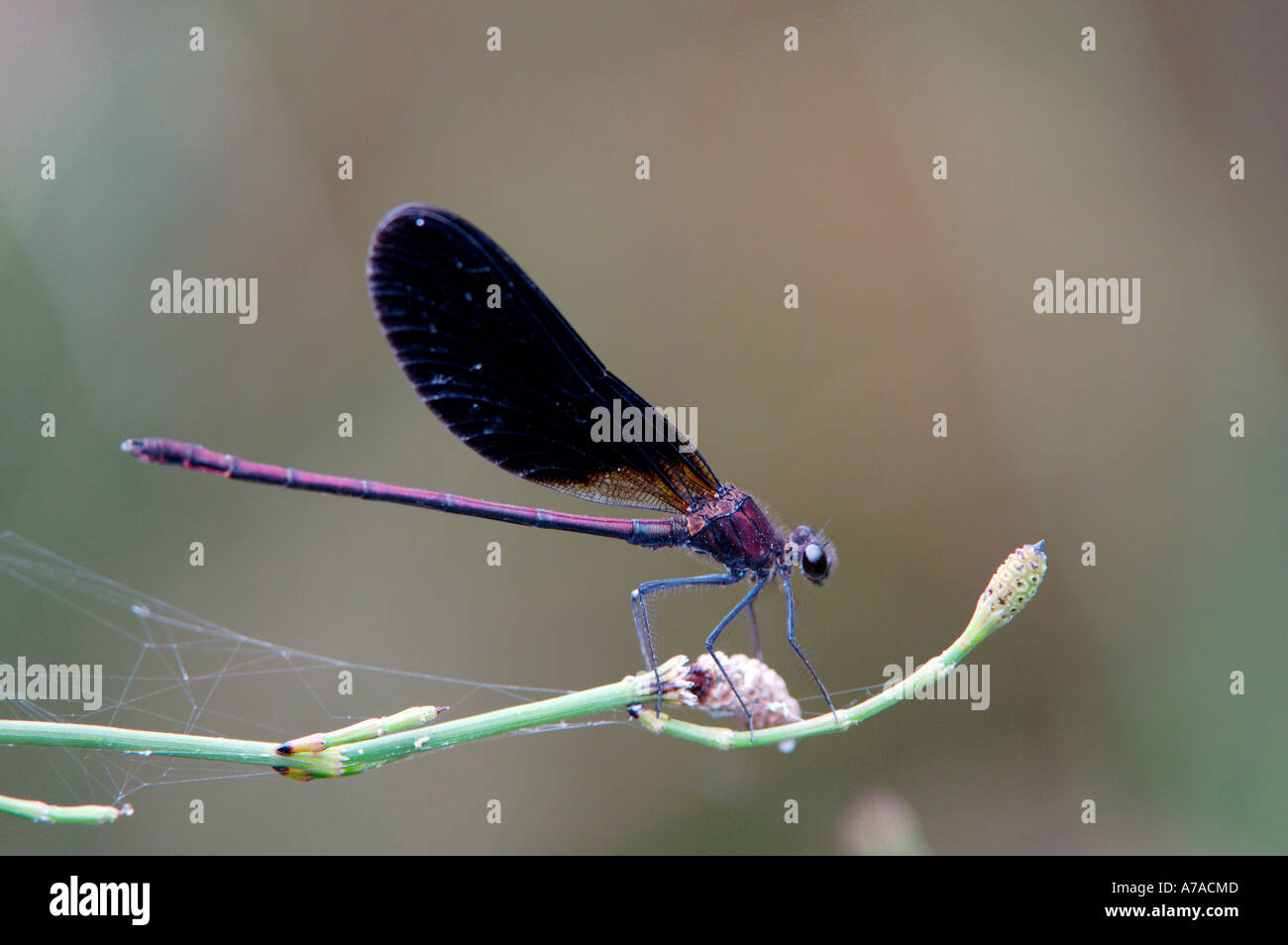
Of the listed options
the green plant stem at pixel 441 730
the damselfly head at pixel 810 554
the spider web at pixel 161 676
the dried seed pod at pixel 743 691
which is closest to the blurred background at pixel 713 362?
the spider web at pixel 161 676

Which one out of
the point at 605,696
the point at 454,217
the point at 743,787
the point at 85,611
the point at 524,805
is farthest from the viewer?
the point at 524,805

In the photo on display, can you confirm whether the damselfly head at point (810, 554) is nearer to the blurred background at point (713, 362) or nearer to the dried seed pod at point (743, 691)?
the dried seed pod at point (743, 691)

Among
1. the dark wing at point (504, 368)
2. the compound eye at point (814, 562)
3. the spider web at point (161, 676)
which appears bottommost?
the spider web at point (161, 676)

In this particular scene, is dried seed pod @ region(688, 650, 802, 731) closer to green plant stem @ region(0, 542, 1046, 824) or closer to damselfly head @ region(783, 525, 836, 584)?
green plant stem @ region(0, 542, 1046, 824)

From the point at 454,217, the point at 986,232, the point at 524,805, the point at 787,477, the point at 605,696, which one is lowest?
the point at 524,805

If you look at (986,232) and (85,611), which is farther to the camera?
(986,232)

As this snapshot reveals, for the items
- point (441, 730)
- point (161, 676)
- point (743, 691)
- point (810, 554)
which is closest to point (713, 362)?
point (810, 554)

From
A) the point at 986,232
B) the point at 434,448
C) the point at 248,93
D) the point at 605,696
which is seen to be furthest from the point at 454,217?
the point at 986,232

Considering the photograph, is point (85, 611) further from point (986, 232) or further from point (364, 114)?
point (986, 232)
